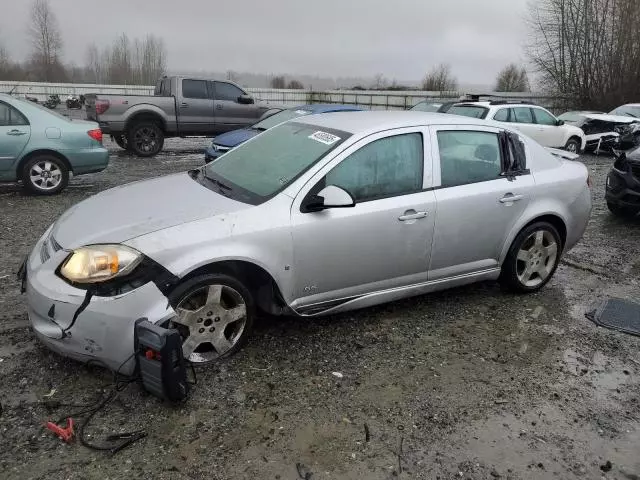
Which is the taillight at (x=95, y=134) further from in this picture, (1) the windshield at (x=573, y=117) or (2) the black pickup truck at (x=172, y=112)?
(1) the windshield at (x=573, y=117)

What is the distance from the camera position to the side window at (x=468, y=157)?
13.7 feet

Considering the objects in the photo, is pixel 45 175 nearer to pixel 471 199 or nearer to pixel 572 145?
pixel 471 199

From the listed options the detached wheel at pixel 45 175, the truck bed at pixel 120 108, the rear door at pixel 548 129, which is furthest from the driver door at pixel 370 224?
the rear door at pixel 548 129

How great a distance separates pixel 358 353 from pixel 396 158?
144cm

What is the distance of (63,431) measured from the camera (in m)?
2.69

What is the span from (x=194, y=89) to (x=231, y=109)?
1.03m

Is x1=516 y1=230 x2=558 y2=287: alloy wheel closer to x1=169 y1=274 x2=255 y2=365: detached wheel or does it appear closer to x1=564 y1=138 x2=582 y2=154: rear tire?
x1=169 y1=274 x2=255 y2=365: detached wheel

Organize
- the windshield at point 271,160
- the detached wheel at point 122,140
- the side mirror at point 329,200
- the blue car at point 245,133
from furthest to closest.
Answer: the detached wheel at point 122,140
the blue car at point 245,133
the windshield at point 271,160
the side mirror at point 329,200

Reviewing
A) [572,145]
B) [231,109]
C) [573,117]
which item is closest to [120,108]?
[231,109]

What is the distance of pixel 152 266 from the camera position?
306 centimetres

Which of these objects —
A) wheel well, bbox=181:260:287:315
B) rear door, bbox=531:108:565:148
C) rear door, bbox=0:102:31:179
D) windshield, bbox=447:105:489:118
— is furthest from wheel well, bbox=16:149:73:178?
rear door, bbox=531:108:565:148

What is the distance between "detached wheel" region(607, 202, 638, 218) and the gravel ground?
12.6 ft

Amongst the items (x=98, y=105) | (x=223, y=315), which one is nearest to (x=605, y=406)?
(x=223, y=315)

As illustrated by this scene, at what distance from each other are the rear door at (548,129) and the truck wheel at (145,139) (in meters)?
9.88
